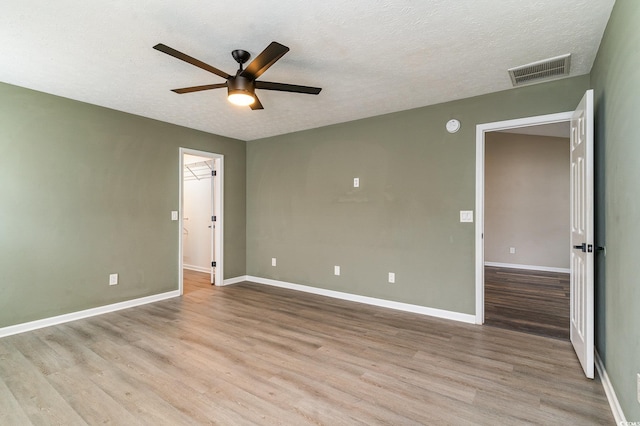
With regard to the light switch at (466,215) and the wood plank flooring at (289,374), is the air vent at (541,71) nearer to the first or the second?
the light switch at (466,215)

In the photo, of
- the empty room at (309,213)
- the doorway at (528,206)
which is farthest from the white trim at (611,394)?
Answer: the doorway at (528,206)

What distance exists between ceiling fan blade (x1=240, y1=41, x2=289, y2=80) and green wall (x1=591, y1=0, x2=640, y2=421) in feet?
6.06

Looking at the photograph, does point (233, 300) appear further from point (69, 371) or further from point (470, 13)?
point (470, 13)

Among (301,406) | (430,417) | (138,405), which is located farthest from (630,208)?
(138,405)

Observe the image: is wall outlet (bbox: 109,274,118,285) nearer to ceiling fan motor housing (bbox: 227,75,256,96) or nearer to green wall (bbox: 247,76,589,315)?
green wall (bbox: 247,76,589,315)

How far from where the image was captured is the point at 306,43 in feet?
7.69

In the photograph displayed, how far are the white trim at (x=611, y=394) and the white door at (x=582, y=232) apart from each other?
82 mm

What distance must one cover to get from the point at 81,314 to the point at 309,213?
309 centimetres

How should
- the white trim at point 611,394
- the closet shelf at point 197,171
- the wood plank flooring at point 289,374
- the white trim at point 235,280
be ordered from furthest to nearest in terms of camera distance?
the closet shelf at point 197,171
the white trim at point 235,280
the wood plank flooring at point 289,374
the white trim at point 611,394

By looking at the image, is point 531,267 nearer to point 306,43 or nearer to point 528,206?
point 528,206

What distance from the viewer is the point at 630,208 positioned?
1.69 meters

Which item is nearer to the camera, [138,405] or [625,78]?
[625,78]

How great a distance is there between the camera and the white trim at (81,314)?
3.13 metres

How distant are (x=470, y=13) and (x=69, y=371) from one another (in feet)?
12.6
